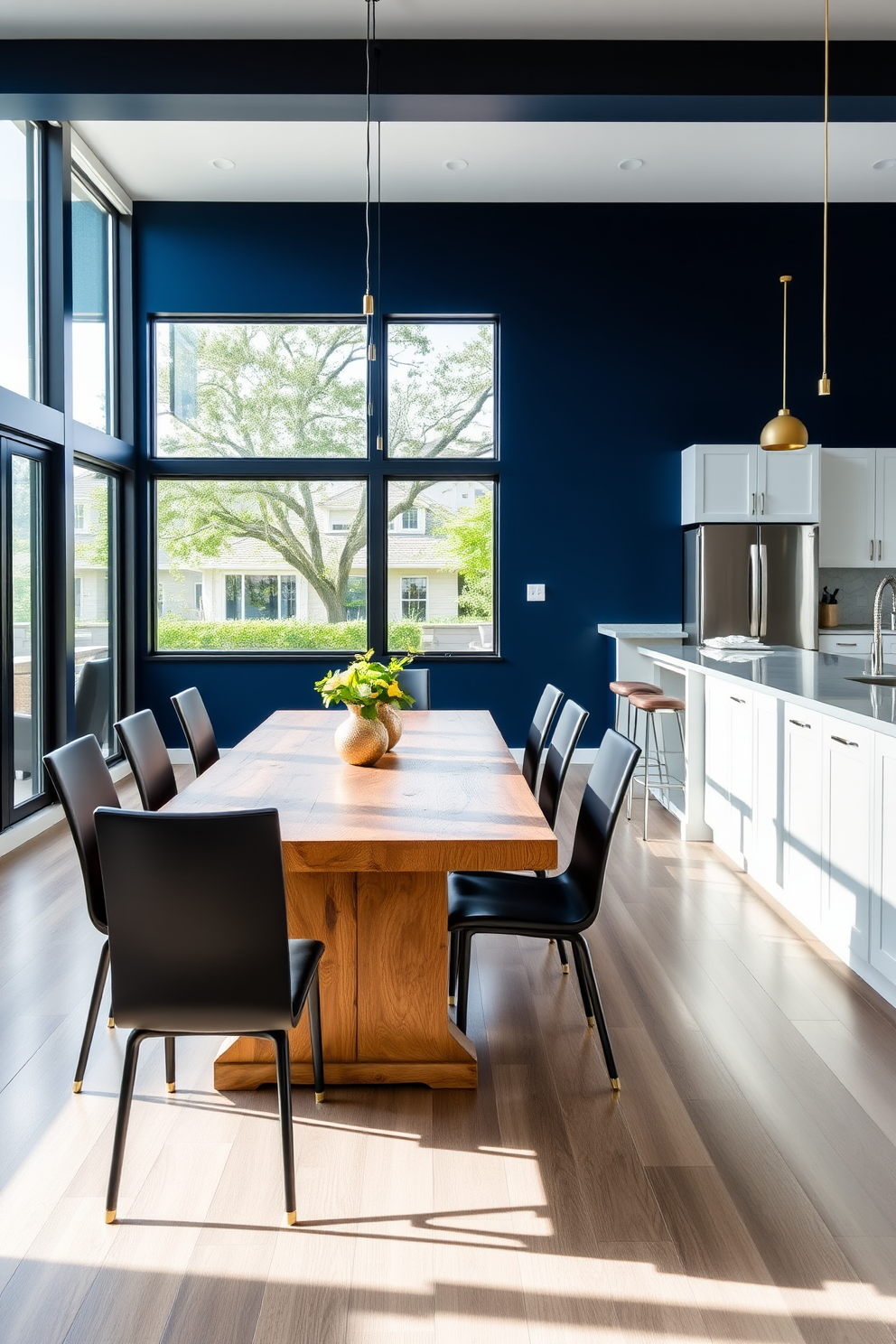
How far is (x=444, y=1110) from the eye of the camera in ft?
7.34

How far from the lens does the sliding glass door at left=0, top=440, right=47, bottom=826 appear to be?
4.49 meters

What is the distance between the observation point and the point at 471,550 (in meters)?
6.77

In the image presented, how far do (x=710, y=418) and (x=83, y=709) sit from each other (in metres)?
4.65

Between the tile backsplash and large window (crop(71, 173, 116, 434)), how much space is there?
5084mm

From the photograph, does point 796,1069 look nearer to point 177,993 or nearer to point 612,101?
point 177,993

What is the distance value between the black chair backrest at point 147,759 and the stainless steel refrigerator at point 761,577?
416cm

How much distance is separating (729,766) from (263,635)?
12.1ft

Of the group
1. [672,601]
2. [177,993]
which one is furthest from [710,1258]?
[672,601]

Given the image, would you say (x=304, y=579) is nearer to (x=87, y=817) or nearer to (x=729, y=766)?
(x=729, y=766)

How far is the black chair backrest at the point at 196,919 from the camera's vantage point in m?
1.69

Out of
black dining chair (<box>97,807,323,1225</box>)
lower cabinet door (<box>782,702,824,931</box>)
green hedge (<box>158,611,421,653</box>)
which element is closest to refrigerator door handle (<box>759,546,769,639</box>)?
green hedge (<box>158,611,421,653</box>)

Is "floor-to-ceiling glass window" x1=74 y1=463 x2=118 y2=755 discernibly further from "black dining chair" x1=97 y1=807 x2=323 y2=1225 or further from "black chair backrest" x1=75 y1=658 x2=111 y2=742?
"black dining chair" x1=97 y1=807 x2=323 y2=1225

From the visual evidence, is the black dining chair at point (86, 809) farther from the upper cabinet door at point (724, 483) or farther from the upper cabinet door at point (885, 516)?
the upper cabinet door at point (885, 516)

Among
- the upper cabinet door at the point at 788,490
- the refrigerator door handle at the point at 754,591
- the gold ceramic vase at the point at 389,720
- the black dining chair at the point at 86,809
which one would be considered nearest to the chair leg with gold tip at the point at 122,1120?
the black dining chair at the point at 86,809
